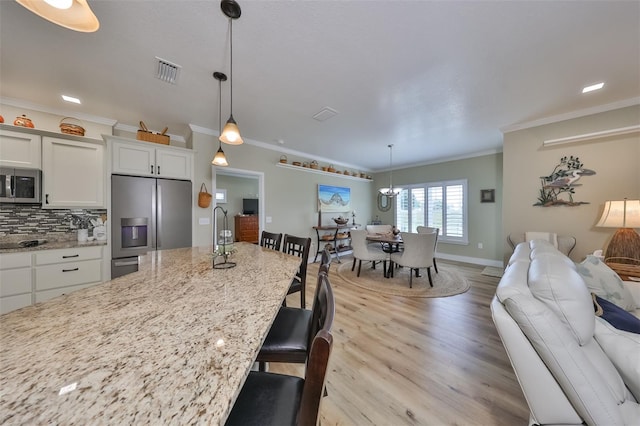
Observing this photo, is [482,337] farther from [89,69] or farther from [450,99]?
[89,69]

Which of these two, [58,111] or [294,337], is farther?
[58,111]

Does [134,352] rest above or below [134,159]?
below

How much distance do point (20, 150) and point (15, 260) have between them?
47.8 inches

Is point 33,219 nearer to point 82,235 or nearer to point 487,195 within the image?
point 82,235

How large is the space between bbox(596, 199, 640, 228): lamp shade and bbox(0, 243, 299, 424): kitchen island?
378 centimetres

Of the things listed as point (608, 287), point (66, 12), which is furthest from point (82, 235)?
point (608, 287)

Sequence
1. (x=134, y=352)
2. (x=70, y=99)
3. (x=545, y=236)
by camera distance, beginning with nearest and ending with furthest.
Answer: (x=134, y=352) < (x=70, y=99) < (x=545, y=236)

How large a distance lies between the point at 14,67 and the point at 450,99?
14.8 ft

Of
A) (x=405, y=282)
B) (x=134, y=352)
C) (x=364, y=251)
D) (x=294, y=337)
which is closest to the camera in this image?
(x=134, y=352)

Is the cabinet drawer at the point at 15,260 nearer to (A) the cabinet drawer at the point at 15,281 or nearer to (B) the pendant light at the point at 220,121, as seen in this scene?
(A) the cabinet drawer at the point at 15,281

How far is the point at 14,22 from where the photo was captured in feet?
5.23

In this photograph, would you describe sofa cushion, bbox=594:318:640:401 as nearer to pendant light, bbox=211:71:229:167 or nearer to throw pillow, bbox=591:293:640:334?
throw pillow, bbox=591:293:640:334

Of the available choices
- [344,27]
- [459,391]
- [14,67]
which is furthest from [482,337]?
[14,67]

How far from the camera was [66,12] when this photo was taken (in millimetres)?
1052
